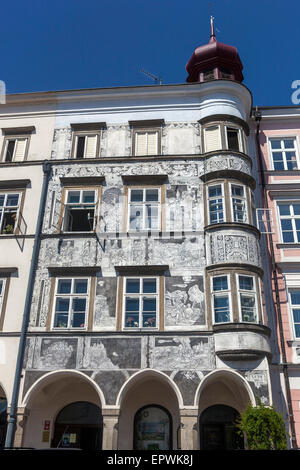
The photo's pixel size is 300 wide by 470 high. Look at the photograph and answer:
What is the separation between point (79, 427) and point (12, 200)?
31.5ft

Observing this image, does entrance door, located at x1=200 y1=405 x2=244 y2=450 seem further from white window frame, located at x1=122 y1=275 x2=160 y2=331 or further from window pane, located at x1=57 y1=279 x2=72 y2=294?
window pane, located at x1=57 y1=279 x2=72 y2=294

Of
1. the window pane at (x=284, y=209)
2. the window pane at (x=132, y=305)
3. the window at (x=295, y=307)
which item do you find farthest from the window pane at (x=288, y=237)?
the window pane at (x=132, y=305)

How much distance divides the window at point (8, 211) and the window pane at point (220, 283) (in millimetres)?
8542

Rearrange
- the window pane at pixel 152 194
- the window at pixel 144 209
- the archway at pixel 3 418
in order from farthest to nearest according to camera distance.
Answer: the window pane at pixel 152 194 < the window at pixel 144 209 < the archway at pixel 3 418

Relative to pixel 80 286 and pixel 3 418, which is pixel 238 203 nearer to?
pixel 80 286

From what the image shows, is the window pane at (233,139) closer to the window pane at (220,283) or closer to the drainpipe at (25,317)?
the window pane at (220,283)

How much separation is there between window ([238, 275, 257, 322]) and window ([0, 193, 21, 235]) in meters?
9.51

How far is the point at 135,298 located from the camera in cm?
1589

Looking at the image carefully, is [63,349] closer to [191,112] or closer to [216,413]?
[216,413]

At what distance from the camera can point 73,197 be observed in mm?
18359

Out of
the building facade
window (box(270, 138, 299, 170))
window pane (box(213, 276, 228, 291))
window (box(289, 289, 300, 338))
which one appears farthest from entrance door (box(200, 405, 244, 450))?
window (box(270, 138, 299, 170))

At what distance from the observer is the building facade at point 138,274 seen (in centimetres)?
1476

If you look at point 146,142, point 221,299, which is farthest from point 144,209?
point 221,299

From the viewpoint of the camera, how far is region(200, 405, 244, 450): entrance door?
15.6m
